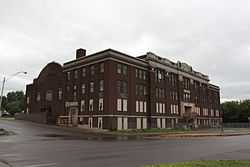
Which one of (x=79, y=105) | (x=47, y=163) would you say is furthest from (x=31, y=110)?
(x=47, y=163)

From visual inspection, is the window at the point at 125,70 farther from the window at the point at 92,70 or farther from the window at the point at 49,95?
the window at the point at 49,95

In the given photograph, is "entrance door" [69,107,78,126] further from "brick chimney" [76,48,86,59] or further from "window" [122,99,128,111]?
"brick chimney" [76,48,86,59]

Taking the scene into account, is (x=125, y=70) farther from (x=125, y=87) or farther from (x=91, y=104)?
(x=91, y=104)

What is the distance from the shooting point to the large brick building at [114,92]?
5281 centimetres

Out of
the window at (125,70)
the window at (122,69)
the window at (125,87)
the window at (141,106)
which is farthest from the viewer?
the window at (141,106)

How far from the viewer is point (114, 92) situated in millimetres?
52312

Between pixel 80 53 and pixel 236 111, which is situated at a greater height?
pixel 80 53

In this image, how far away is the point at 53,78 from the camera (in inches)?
2756

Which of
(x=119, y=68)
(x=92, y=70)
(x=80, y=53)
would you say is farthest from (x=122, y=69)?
(x=80, y=53)

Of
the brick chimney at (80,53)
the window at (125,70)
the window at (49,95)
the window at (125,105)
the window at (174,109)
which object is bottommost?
the window at (174,109)

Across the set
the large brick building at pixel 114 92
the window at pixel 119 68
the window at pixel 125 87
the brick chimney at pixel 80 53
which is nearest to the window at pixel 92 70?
the large brick building at pixel 114 92

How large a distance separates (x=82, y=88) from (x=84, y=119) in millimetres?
6475

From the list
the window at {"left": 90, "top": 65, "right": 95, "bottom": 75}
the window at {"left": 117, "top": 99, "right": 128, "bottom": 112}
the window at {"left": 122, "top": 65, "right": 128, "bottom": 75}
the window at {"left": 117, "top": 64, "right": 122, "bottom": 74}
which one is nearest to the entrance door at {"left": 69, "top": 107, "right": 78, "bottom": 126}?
the window at {"left": 90, "top": 65, "right": 95, "bottom": 75}

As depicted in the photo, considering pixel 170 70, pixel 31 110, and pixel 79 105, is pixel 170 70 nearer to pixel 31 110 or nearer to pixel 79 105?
pixel 79 105
